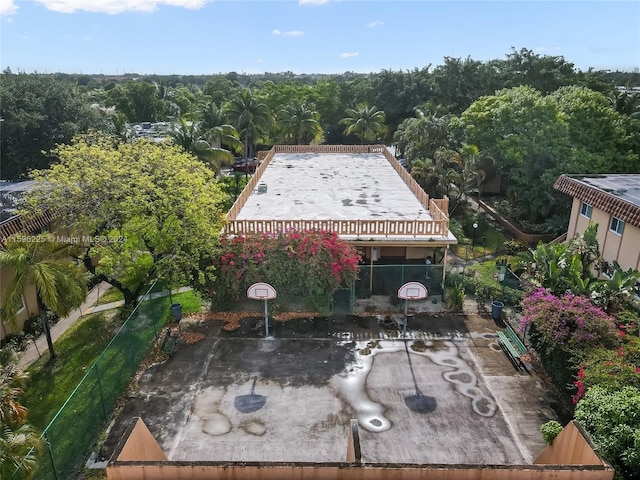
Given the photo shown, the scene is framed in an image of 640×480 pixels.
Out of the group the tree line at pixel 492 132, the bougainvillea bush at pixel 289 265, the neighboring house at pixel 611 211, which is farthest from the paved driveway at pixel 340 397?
the tree line at pixel 492 132

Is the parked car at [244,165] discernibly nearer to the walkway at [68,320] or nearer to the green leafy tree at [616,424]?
the walkway at [68,320]

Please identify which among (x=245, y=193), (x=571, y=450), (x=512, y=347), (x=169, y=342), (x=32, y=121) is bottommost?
(x=169, y=342)

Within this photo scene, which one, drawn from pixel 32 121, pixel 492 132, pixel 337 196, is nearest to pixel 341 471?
pixel 337 196

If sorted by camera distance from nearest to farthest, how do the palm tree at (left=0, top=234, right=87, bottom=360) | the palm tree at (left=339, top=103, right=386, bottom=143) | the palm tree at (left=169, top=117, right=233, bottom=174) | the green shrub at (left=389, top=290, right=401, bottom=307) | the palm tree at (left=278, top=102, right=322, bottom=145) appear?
the palm tree at (left=0, top=234, right=87, bottom=360), the green shrub at (left=389, top=290, right=401, bottom=307), the palm tree at (left=169, top=117, right=233, bottom=174), the palm tree at (left=278, top=102, right=322, bottom=145), the palm tree at (left=339, top=103, right=386, bottom=143)

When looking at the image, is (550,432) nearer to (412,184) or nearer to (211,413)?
(211,413)

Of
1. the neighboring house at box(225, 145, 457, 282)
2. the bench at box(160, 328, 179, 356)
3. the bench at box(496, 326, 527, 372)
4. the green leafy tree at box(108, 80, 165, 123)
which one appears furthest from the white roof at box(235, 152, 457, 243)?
the green leafy tree at box(108, 80, 165, 123)

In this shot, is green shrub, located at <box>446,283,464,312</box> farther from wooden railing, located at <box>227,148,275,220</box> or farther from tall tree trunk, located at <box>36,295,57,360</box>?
tall tree trunk, located at <box>36,295,57,360</box>

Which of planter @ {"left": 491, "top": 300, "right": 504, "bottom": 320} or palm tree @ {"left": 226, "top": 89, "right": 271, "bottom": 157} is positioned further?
palm tree @ {"left": 226, "top": 89, "right": 271, "bottom": 157}
